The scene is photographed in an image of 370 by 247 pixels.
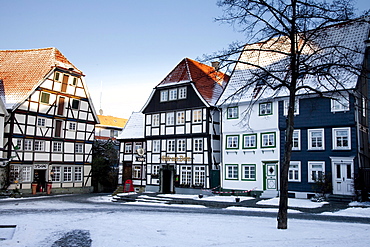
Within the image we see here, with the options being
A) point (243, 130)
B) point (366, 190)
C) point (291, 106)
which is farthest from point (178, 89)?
point (291, 106)

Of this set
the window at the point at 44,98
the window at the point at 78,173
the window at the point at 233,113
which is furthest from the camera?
the window at the point at 78,173

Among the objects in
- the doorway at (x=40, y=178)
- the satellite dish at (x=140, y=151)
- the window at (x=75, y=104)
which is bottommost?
the doorway at (x=40, y=178)

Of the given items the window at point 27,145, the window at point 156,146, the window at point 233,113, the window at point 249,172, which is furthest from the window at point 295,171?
the window at point 27,145

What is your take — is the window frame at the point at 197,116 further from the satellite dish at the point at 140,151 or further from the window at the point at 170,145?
the satellite dish at the point at 140,151

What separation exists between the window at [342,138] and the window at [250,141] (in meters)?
5.89

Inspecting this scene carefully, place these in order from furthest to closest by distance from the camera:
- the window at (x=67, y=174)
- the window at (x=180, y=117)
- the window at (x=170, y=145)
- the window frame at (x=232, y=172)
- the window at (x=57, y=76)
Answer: the window at (x=67, y=174) → the window at (x=57, y=76) → the window at (x=170, y=145) → the window at (x=180, y=117) → the window frame at (x=232, y=172)

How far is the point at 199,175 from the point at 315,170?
31.3 feet

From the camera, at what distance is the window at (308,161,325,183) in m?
25.0

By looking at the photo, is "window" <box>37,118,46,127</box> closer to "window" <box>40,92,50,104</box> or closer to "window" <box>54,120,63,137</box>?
"window" <box>54,120,63,137</box>

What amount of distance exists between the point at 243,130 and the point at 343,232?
1731cm

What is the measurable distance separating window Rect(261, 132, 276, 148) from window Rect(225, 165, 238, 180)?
2911 mm

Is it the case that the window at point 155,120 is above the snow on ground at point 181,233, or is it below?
above

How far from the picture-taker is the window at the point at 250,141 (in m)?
28.6

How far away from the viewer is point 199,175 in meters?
31.4
